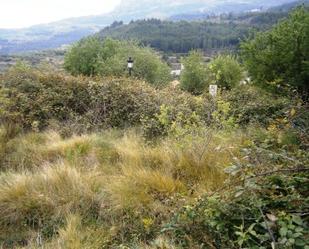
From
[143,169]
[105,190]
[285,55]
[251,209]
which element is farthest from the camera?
[285,55]

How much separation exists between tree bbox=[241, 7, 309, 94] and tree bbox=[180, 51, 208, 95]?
781 inches

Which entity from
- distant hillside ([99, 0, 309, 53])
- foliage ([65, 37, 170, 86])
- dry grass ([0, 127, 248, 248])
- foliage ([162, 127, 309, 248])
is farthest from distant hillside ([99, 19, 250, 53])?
foliage ([162, 127, 309, 248])

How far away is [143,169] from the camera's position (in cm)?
416

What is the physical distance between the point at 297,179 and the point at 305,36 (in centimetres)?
690

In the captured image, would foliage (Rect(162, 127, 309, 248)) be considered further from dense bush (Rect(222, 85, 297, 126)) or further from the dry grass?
dense bush (Rect(222, 85, 297, 126))

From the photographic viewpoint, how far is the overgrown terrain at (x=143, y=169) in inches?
105

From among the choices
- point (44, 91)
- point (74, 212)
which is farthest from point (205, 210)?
point (44, 91)

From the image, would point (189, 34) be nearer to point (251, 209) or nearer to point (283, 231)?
point (251, 209)

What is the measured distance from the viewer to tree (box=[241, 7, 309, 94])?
28.1 feet

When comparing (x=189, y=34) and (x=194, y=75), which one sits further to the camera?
(x=189, y=34)

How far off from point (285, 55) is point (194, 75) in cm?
2169

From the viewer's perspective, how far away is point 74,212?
3.58 metres

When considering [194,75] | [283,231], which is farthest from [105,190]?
[194,75]

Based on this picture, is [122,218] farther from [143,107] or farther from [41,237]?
[143,107]
